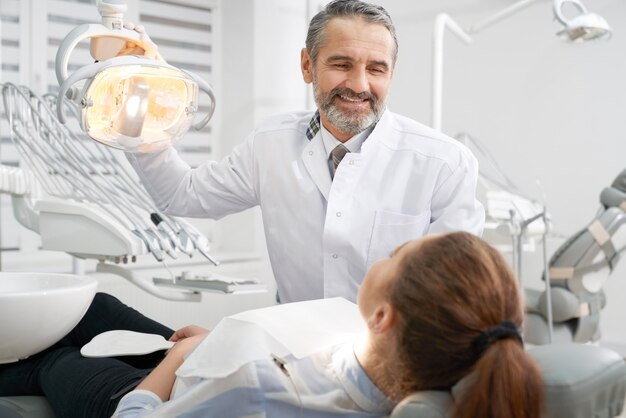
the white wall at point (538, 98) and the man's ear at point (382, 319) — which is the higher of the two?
the white wall at point (538, 98)

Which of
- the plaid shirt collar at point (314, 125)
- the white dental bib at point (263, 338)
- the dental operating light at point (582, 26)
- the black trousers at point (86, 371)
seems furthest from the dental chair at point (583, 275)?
the white dental bib at point (263, 338)

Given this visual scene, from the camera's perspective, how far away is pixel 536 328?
3.18 metres

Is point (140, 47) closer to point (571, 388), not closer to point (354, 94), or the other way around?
point (354, 94)

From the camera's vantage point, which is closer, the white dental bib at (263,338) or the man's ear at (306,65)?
the white dental bib at (263,338)

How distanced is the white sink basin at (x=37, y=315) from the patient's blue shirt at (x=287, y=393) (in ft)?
1.15

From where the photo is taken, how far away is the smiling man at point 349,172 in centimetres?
168

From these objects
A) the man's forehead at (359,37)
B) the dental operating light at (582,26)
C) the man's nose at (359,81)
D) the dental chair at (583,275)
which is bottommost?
the dental chair at (583,275)

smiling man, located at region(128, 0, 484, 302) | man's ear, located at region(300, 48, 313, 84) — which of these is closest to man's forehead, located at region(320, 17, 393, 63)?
smiling man, located at region(128, 0, 484, 302)

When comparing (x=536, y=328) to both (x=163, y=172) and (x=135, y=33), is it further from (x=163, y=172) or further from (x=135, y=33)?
(x=135, y=33)

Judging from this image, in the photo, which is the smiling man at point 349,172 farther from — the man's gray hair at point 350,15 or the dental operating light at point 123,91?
the dental operating light at point 123,91

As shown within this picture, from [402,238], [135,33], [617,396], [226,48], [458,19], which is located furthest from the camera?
[458,19]

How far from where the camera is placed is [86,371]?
1530mm

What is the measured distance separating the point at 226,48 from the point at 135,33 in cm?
265

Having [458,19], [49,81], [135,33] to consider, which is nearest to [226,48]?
[49,81]
